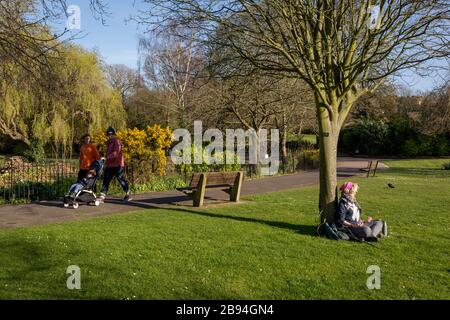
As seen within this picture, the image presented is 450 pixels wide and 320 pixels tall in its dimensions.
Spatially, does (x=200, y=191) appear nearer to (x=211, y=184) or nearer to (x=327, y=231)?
(x=211, y=184)

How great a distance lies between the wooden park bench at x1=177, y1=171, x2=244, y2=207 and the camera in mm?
10672

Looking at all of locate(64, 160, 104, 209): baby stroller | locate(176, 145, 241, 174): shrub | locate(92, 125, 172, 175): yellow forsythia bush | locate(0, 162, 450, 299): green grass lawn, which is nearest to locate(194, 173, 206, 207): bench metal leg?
locate(0, 162, 450, 299): green grass lawn

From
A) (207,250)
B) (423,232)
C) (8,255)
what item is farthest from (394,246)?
(8,255)

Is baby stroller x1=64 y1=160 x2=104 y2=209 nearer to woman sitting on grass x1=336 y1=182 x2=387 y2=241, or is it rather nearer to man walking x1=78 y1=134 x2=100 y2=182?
man walking x1=78 y1=134 x2=100 y2=182

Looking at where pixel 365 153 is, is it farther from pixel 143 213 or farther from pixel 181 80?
pixel 143 213

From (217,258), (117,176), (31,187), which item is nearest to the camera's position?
(217,258)

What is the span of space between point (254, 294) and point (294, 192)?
32.0ft

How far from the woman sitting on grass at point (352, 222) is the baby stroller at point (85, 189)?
5.67 m

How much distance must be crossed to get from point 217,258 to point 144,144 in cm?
922

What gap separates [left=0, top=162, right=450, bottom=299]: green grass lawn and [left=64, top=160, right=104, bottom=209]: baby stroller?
162 cm

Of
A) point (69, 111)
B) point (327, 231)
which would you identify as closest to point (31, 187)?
point (327, 231)

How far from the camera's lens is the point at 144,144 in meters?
14.9

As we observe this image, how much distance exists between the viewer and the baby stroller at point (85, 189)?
33.8 ft

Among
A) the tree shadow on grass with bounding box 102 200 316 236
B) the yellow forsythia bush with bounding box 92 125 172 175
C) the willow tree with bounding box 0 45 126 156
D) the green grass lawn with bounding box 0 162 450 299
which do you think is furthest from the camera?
the willow tree with bounding box 0 45 126 156
